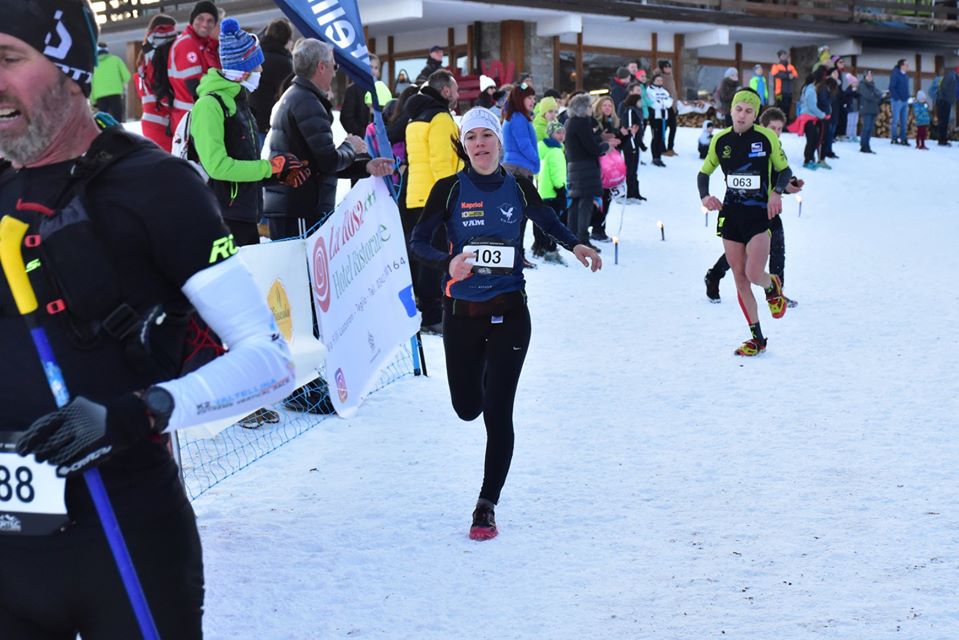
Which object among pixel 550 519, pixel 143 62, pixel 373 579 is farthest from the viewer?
pixel 143 62

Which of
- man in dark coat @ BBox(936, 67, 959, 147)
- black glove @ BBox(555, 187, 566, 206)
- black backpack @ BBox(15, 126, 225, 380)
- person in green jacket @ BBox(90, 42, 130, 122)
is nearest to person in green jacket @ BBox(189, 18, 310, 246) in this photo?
black backpack @ BBox(15, 126, 225, 380)

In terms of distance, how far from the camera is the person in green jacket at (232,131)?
590cm

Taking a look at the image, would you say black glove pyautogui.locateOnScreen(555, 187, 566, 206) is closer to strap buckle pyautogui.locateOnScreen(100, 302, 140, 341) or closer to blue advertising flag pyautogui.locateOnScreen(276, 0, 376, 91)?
blue advertising flag pyautogui.locateOnScreen(276, 0, 376, 91)

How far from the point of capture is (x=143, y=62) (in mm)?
8227

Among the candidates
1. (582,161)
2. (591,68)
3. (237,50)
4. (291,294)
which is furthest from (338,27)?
(591,68)

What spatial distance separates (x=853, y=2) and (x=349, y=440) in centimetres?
3499

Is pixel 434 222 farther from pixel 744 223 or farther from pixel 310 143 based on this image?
pixel 744 223

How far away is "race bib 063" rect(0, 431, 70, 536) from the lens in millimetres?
1819

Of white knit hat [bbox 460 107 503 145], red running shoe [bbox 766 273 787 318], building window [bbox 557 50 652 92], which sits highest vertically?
building window [bbox 557 50 652 92]

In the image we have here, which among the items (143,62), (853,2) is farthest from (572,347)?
(853,2)

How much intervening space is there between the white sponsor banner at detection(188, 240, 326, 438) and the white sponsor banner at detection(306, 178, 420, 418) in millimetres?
92

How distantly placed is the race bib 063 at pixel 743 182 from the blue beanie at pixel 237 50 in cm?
439

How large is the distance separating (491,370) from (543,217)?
2.98ft

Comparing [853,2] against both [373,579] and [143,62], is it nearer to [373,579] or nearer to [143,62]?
[143,62]
